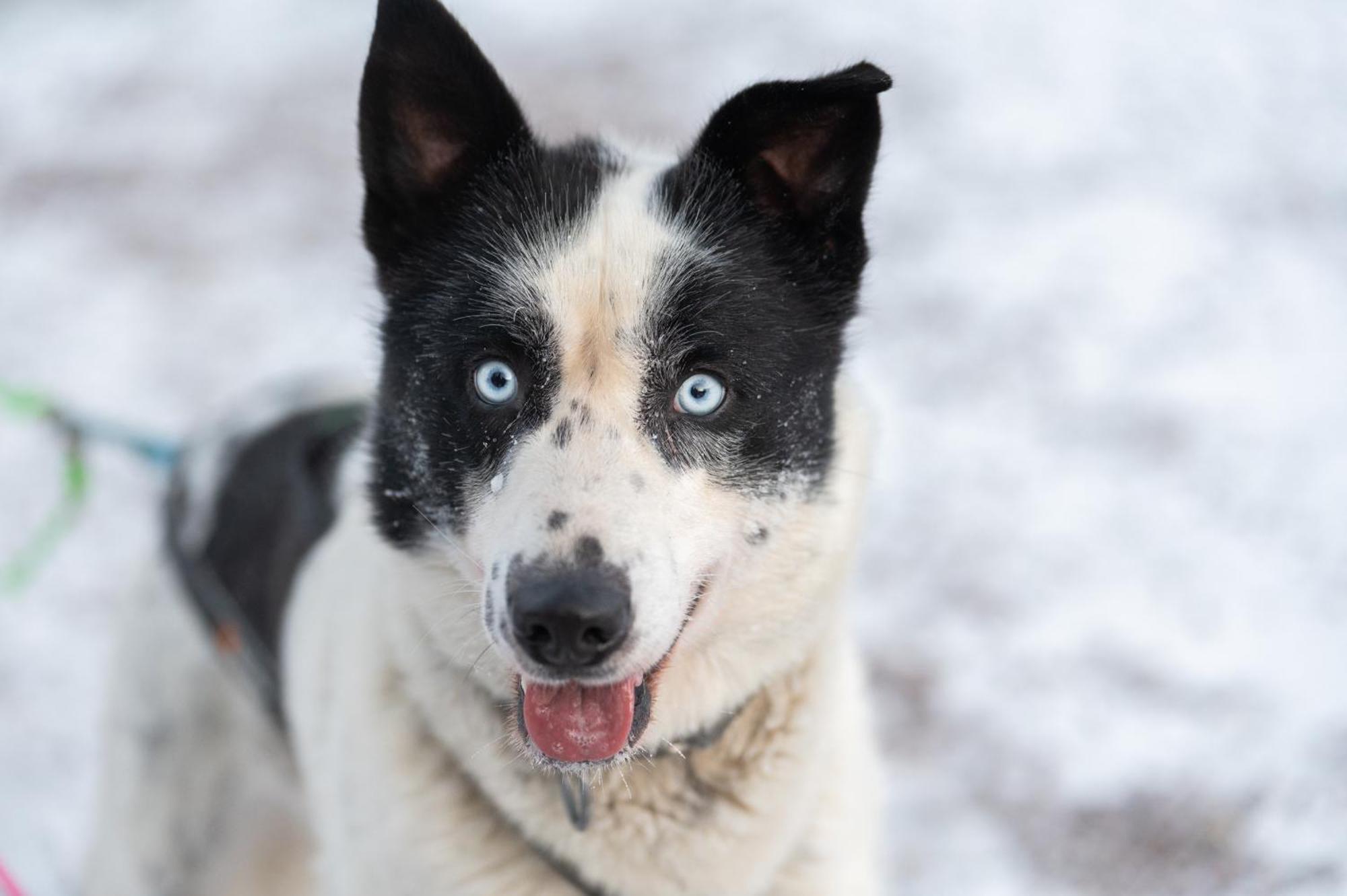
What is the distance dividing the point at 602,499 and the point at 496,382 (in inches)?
13.2

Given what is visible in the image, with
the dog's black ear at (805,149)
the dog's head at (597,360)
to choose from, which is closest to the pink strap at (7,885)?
the dog's head at (597,360)

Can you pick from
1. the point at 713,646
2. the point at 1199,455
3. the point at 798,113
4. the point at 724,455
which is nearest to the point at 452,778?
the point at 713,646

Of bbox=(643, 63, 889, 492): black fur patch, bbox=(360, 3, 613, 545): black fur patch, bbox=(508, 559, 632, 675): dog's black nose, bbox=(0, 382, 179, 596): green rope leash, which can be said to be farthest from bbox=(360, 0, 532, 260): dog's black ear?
bbox=(0, 382, 179, 596): green rope leash

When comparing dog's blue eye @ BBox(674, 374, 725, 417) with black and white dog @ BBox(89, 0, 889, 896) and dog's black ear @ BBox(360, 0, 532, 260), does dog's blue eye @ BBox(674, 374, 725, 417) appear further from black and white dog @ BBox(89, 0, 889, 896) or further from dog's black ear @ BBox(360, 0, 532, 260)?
dog's black ear @ BBox(360, 0, 532, 260)

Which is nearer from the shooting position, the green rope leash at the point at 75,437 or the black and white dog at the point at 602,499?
the black and white dog at the point at 602,499

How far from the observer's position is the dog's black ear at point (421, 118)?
6.49ft

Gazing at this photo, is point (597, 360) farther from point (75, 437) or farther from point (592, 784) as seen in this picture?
point (75, 437)

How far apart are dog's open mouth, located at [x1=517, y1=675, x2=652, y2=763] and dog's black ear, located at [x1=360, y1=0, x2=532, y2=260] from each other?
946 mm

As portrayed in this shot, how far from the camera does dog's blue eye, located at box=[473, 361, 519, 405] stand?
1.90 meters

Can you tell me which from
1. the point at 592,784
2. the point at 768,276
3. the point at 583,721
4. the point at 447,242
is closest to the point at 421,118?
the point at 447,242

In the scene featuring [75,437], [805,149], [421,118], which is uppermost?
[805,149]

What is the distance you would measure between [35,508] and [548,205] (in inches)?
153

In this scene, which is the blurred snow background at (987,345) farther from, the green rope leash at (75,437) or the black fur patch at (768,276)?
the green rope leash at (75,437)

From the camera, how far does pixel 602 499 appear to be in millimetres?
1718
